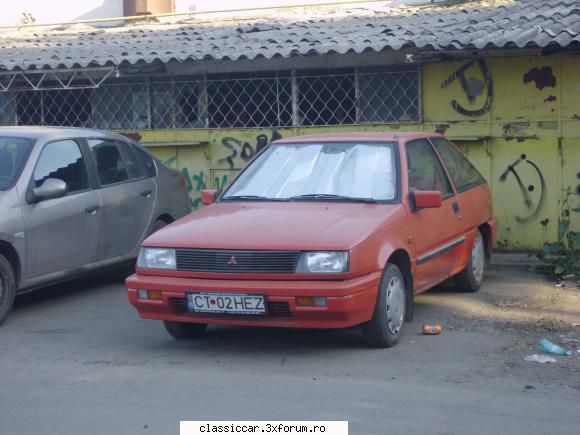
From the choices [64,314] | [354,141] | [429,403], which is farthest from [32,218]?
[429,403]

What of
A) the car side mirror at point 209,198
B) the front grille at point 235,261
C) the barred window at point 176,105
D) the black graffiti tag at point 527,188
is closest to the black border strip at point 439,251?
the front grille at point 235,261

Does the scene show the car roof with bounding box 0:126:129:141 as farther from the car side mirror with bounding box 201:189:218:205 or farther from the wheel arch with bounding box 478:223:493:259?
the wheel arch with bounding box 478:223:493:259

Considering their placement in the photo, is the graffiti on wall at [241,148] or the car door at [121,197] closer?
the car door at [121,197]

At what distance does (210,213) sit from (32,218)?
5.46 feet

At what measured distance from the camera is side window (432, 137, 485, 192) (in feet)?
27.0

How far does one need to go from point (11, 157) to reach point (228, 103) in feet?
12.8

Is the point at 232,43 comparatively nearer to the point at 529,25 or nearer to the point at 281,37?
the point at 281,37

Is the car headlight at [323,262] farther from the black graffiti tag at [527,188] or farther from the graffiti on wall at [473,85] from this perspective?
the graffiti on wall at [473,85]

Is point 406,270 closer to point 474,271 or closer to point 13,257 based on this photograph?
→ point 474,271

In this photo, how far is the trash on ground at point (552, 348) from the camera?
21.2ft

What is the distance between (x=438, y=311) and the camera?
7855 millimetres

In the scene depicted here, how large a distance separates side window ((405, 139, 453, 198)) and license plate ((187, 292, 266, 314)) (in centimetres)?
173

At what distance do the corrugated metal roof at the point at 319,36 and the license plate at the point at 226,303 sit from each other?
14.6 feet

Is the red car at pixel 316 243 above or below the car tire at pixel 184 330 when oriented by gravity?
above
